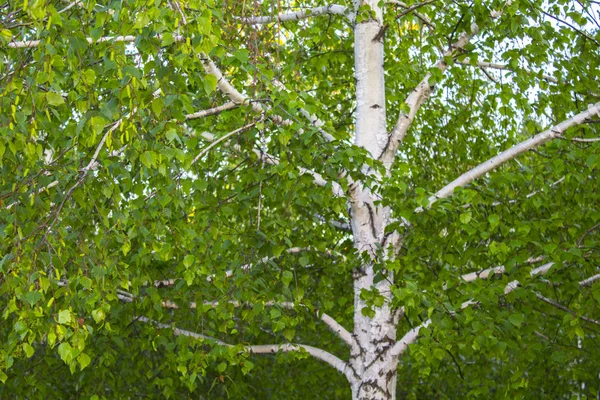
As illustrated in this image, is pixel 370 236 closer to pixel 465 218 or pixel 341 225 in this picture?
pixel 341 225

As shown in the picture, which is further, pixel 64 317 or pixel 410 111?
pixel 410 111

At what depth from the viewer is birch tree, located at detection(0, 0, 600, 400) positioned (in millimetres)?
3242

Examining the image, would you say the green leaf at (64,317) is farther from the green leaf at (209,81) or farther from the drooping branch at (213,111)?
the drooping branch at (213,111)

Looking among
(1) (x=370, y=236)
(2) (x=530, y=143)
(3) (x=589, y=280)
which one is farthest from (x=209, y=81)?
(3) (x=589, y=280)

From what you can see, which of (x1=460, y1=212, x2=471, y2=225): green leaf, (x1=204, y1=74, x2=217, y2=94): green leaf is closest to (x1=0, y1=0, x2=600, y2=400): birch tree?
(x1=204, y1=74, x2=217, y2=94): green leaf

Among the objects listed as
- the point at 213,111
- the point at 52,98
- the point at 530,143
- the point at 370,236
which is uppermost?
the point at 530,143

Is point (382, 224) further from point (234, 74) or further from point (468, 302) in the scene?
point (234, 74)

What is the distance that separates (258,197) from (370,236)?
1.09 metres

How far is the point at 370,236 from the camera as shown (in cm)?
531

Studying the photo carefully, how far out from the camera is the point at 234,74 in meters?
5.39

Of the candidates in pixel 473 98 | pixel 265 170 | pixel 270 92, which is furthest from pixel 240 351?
pixel 473 98

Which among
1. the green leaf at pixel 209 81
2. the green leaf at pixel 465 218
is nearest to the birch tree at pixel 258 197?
the green leaf at pixel 209 81

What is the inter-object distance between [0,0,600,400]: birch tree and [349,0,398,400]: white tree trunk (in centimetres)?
1

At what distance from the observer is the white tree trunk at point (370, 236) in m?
5.22
